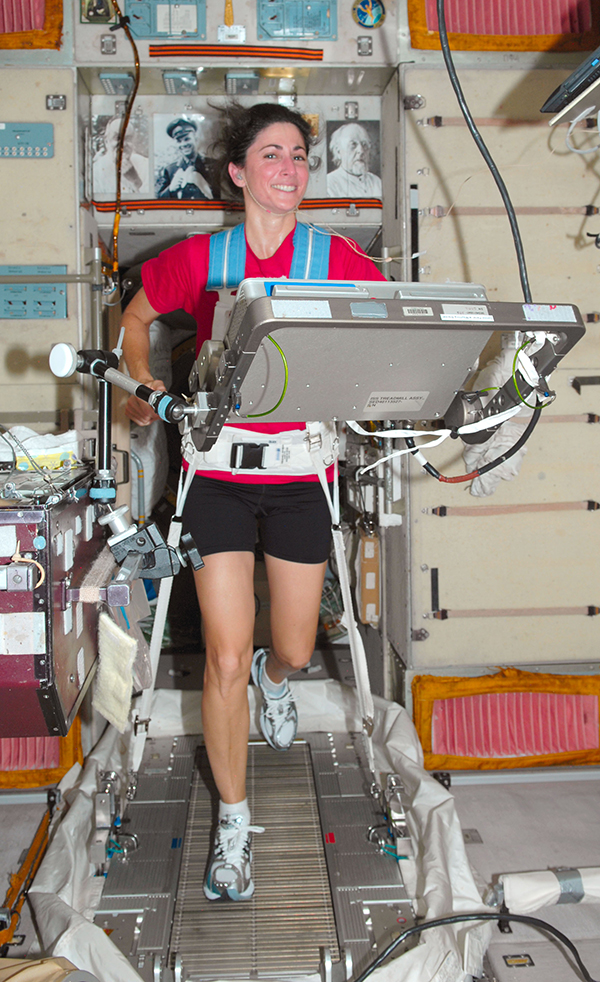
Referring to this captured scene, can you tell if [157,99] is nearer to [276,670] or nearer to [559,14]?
[559,14]

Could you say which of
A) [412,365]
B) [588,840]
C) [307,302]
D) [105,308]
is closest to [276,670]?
[588,840]

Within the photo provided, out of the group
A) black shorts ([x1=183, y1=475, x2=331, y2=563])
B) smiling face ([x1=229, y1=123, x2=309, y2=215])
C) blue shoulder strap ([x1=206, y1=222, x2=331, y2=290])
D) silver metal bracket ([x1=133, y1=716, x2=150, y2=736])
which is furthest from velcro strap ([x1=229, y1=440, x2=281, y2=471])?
silver metal bracket ([x1=133, y1=716, x2=150, y2=736])

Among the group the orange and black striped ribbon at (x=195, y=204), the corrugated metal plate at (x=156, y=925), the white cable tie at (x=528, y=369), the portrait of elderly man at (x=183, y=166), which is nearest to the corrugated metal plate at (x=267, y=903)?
the corrugated metal plate at (x=156, y=925)

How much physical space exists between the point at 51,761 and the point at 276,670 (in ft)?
3.51

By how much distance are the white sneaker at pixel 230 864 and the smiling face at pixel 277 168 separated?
6.61ft

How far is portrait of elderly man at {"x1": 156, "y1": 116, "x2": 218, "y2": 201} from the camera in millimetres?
3055

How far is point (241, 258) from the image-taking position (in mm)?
2174

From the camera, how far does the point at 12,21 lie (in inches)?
109

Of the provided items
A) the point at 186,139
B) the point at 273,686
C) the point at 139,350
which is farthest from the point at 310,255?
the point at 273,686

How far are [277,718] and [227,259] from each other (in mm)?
1827

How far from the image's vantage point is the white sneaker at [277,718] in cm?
269

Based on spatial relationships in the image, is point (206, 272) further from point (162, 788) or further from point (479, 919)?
point (479, 919)

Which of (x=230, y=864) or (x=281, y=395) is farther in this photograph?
(x=230, y=864)

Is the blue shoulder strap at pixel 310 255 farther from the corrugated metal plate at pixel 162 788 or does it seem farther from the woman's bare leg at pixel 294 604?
Result: the corrugated metal plate at pixel 162 788
